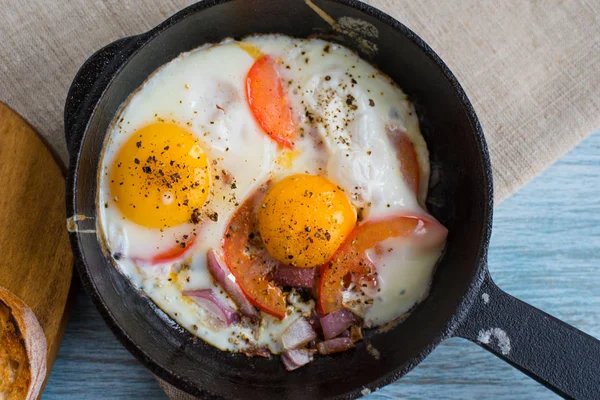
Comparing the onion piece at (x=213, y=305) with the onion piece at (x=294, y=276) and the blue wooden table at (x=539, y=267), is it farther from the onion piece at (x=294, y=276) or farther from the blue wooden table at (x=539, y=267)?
the blue wooden table at (x=539, y=267)

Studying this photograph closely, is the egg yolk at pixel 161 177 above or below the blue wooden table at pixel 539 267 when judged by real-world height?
above

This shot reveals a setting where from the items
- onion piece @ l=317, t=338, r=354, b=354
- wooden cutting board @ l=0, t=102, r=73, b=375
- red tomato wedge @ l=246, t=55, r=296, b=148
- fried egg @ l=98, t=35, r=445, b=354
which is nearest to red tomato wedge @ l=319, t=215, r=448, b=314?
fried egg @ l=98, t=35, r=445, b=354

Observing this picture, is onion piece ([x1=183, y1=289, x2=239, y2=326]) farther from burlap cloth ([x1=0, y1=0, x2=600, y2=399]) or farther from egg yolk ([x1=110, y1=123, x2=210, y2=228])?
burlap cloth ([x1=0, y1=0, x2=600, y2=399])

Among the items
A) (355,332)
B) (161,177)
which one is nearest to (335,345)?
(355,332)

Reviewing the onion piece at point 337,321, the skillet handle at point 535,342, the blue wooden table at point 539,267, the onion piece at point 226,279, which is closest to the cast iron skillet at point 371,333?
the skillet handle at point 535,342

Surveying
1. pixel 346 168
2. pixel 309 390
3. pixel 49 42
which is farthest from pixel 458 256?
pixel 49 42

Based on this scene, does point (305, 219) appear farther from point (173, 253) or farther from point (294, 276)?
point (173, 253)
